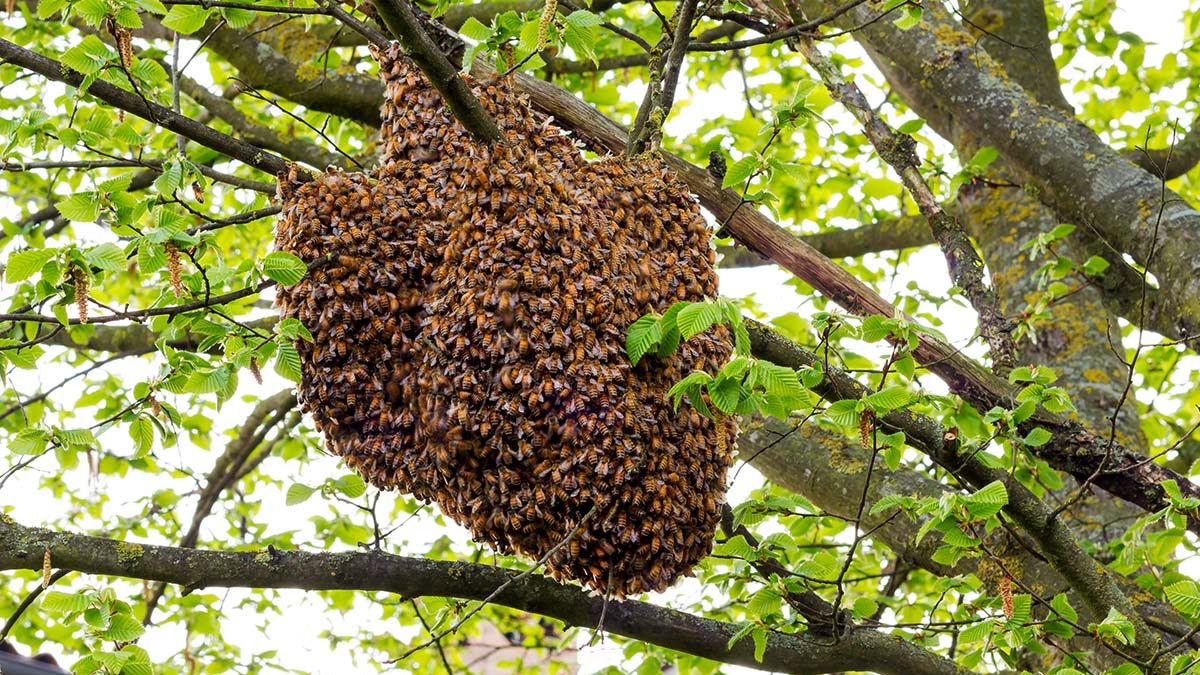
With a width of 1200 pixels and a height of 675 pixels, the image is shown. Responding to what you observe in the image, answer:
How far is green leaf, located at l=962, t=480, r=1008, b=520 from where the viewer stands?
323cm

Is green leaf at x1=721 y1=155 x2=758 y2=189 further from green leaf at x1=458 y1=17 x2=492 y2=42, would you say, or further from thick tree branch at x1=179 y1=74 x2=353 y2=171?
thick tree branch at x1=179 y1=74 x2=353 y2=171

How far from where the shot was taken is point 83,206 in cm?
324

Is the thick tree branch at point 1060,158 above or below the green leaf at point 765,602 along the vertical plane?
above

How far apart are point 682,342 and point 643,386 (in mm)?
168

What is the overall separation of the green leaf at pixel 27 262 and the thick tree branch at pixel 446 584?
707 millimetres

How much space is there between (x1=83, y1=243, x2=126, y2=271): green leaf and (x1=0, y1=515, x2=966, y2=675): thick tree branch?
31.5 inches

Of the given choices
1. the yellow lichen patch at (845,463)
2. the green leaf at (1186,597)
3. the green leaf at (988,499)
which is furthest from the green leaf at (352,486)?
the green leaf at (1186,597)

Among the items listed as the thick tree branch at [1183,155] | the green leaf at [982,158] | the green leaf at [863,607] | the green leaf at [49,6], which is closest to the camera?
the green leaf at [49,6]

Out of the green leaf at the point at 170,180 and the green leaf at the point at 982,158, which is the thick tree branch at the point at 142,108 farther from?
the green leaf at the point at 982,158

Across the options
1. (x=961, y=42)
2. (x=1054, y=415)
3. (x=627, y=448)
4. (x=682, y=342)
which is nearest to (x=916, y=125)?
(x=961, y=42)

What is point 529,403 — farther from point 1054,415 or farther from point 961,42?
point 961,42

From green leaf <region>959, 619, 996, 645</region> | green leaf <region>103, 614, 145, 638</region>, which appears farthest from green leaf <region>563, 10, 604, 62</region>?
green leaf <region>959, 619, 996, 645</region>

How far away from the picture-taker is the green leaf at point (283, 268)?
288 cm

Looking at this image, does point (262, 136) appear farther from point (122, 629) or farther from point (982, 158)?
point (982, 158)
